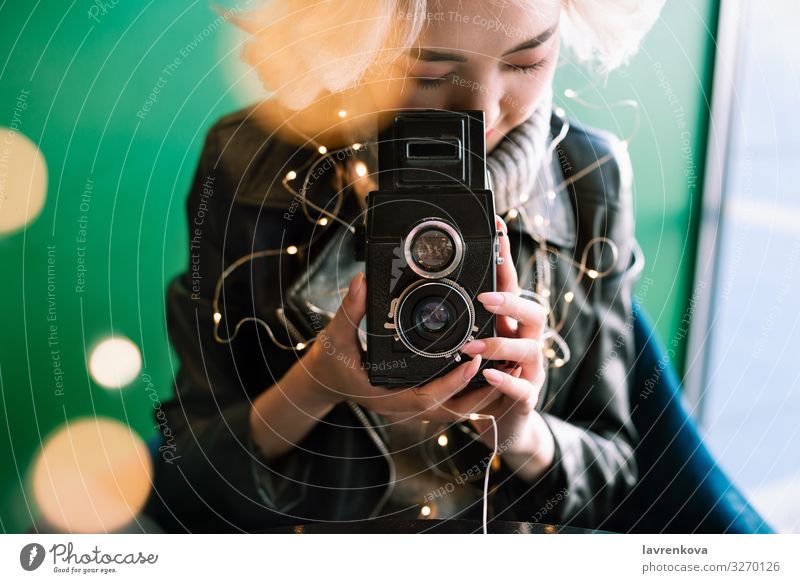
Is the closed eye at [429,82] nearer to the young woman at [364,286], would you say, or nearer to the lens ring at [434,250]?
the young woman at [364,286]

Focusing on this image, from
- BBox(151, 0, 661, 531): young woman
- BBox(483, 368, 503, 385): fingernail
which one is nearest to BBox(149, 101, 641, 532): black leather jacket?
BBox(151, 0, 661, 531): young woman

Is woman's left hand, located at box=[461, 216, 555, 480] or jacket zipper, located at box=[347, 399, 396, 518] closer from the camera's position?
woman's left hand, located at box=[461, 216, 555, 480]

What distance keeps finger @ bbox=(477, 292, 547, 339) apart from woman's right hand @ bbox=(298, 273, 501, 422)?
43 millimetres

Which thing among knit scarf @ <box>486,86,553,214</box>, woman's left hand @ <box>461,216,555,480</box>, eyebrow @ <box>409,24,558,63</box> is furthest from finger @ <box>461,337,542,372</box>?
eyebrow @ <box>409,24,558,63</box>

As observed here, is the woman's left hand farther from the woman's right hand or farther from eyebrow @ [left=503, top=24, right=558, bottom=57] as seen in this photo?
eyebrow @ [left=503, top=24, right=558, bottom=57]

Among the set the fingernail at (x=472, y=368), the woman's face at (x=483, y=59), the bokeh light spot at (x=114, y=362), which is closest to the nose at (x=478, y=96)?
the woman's face at (x=483, y=59)

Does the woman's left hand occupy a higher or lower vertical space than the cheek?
lower

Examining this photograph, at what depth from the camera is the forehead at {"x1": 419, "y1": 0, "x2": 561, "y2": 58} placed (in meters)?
0.57

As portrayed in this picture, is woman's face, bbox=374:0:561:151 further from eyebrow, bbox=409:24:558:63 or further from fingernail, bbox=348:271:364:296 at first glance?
fingernail, bbox=348:271:364:296

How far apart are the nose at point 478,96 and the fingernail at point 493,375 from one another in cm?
21
